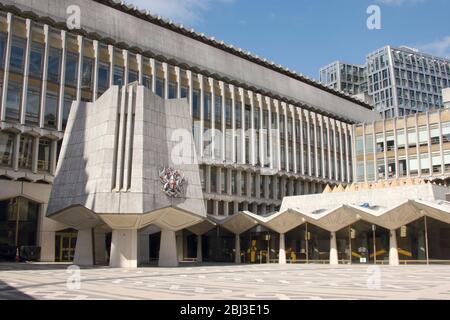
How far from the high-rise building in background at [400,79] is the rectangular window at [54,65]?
12527 centimetres

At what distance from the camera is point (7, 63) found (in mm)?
46375

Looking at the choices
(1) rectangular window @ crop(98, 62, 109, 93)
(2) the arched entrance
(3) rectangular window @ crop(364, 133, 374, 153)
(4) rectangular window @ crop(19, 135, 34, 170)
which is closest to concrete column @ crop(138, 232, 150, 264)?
(2) the arched entrance

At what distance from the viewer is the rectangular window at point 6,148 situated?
46156 millimetres

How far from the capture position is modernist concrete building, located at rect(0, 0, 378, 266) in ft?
154

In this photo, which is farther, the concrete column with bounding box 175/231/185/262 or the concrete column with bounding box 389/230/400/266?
the concrete column with bounding box 175/231/185/262

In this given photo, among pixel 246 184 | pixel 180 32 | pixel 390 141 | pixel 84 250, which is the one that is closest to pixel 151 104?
pixel 84 250

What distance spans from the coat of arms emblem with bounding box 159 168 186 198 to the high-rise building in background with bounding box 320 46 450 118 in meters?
131

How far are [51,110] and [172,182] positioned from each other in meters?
18.0

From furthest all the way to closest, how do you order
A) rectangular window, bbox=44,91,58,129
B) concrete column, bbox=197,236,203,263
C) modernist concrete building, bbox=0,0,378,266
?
concrete column, bbox=197,236,203,263 < rectangular window, bbox=44,91,58,129 < modernist concrete building, bbox=0,0,378,266

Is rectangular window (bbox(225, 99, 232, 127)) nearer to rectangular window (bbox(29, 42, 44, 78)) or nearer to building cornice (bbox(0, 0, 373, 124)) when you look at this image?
building cornice (bbox(0, 0, 373, 124))

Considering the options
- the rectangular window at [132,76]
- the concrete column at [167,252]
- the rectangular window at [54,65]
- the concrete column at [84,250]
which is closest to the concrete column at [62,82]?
the rectangular window at [54,65]

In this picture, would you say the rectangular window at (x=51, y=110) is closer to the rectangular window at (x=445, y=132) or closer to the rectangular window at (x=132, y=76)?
the rectangular window at (x=132, y=76)
